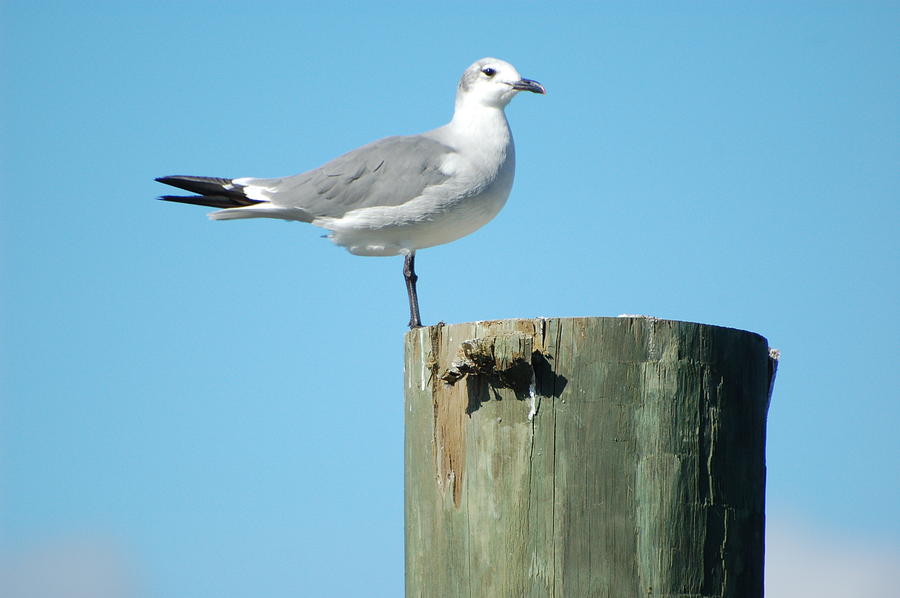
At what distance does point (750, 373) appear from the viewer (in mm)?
3863

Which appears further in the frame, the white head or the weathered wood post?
the white head

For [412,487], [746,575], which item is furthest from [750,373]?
[412,487]

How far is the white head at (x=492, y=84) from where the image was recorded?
7348mm

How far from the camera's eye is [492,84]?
7.39 meters

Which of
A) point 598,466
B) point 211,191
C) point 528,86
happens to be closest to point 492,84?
point 528,86

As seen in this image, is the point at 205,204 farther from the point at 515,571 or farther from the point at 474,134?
the point at 515,571

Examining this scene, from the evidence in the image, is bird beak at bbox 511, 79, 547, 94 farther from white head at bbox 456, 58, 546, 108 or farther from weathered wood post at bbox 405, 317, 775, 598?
weathered wood post at bbox 405, 317, 775, 598

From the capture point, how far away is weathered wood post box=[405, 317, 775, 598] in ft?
11.5

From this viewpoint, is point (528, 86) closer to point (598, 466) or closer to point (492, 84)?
point (492, 84)

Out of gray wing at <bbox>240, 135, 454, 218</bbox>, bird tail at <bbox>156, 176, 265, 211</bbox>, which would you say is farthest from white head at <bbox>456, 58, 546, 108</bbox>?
bird tail at <bbox>156, 176, 265, 211</bbox>

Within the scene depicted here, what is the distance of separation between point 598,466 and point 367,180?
378cm

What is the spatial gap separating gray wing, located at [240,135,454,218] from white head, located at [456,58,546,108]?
0.65 meters

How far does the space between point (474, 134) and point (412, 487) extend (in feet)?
11.9

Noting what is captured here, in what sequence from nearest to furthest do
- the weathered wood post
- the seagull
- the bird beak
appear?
the weathered wood post < the seagull < the bird beak
